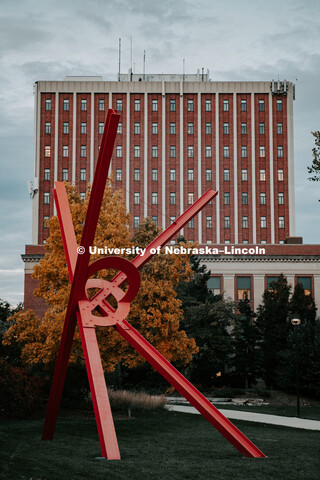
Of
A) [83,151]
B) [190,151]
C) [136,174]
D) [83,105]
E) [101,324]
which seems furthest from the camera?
[83,105]

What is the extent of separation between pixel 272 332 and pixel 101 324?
3782cm

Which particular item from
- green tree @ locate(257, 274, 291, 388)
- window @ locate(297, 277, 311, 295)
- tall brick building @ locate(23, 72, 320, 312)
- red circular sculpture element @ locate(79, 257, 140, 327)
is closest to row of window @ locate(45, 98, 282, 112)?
tall brick building @ locate(23, 72, 320, 312)

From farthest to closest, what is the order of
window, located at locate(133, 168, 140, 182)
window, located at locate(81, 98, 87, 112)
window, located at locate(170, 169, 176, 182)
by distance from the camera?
window, located at locate(81, 98, 87, 112) → window, located at locate(133, 168, 140, 182) → window, located at locate(170, 169, 176, 182)

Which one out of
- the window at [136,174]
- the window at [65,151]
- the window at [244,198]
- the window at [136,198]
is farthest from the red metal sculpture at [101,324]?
the window at [65,151]

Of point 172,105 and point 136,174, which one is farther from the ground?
point 172,105

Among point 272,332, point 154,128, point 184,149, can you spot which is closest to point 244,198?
point 184,149

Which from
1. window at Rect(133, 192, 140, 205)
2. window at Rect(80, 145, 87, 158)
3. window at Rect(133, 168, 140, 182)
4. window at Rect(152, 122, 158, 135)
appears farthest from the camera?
window at Rect(152, 122, 158, 135)

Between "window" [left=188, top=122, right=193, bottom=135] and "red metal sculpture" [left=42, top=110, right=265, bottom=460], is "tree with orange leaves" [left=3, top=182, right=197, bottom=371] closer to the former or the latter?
"red metal sculpture" [left=42, top=110, right=265, bottom=460]

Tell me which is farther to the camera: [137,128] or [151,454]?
[137,128]

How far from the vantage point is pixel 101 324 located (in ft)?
39.7

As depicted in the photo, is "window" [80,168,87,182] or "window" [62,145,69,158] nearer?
"window" [80,168,87,182]

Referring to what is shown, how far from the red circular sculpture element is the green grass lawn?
8.33ft

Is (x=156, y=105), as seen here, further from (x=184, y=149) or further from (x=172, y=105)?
(x=184, y=149)

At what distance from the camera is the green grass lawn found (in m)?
9.45
